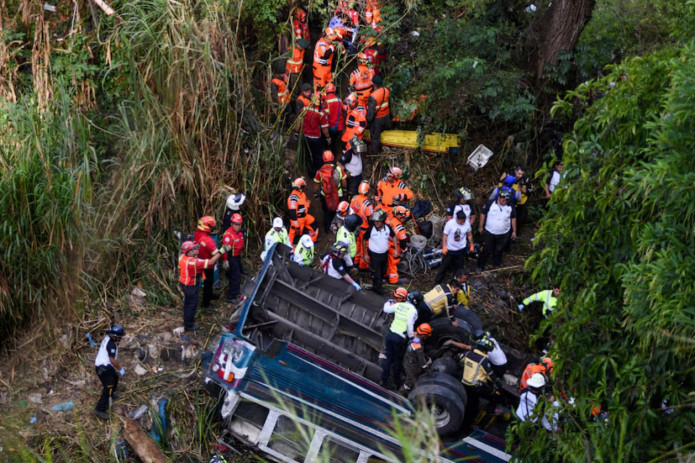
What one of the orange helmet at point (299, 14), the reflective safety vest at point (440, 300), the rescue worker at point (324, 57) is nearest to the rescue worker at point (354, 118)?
the rescue worker at point (324, 57)

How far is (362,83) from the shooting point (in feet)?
40.7

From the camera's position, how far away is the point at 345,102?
41.3ft

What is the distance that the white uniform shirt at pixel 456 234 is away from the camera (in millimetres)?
10664

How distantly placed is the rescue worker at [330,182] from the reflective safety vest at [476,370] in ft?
14.1

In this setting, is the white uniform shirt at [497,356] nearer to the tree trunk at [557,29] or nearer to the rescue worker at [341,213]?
the rescue worker at [341,213]

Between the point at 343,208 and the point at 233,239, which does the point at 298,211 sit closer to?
the point at 343,208

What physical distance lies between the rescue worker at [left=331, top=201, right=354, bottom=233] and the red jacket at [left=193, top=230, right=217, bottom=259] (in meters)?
2.13

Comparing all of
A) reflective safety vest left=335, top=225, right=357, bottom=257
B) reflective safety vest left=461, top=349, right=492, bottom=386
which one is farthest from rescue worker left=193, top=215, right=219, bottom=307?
reflective safety vest left=461, top=349, right=492, bottom=386

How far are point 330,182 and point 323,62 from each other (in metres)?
2.49

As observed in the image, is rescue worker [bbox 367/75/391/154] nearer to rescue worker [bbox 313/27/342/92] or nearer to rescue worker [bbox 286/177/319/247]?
rescue worker [bbox 313/27/342/92]

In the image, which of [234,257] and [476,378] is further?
[234,257]

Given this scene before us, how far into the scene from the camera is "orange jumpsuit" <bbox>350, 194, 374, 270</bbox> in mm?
10883

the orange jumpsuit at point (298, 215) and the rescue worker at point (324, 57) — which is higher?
the rescue worker at point (324, 57)

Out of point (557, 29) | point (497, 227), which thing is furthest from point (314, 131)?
point (557, 29)
